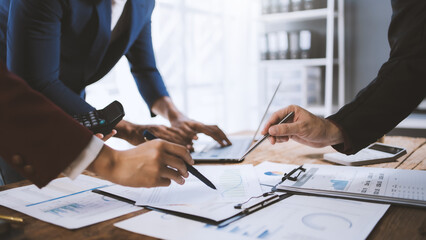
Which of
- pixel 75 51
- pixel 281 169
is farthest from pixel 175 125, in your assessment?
pixel 281 169

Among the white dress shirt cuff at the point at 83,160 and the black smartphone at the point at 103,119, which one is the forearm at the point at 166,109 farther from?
the white dress shirt cuff at the point at 83,160

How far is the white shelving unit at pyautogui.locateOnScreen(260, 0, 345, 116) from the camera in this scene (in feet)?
10.6

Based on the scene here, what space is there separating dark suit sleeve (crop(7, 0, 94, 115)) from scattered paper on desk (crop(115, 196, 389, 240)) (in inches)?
22.7

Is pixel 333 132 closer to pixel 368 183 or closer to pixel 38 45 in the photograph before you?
pixel 368 183

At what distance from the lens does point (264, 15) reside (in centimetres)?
362

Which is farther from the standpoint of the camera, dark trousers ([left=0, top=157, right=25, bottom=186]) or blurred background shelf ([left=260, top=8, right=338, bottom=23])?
blurred background shelf ([left=260, top=8, right=338, bottom=23])

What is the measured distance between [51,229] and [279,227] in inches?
15.0

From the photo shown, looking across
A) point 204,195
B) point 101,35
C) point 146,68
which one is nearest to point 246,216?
point 204,195

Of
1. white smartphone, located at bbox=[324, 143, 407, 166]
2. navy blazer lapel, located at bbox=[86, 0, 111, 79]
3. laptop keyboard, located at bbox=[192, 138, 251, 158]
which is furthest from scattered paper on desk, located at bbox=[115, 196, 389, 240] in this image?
navy blazer lapel, located at bbox=[86, 0, 111, 79]

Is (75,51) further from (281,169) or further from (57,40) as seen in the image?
(281,169)

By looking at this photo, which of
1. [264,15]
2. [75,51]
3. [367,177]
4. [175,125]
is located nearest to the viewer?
[367,177]

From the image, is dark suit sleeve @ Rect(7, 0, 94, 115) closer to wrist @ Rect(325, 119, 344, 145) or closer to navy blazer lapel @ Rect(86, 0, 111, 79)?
navy blazer lapel @ Rect(86, 0, 111, 79)

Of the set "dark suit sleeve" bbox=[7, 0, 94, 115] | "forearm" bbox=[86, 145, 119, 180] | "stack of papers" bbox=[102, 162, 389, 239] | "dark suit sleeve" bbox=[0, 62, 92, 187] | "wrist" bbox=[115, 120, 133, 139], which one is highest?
"dark suit sleeve" bbox=[7, 0, 94, 115]

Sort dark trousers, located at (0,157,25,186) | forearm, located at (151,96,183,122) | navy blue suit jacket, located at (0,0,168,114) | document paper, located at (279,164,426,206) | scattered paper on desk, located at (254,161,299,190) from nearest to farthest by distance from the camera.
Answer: document paper, located at (279,164,426,206), scattered paper on desk, located at (254,161,299,190), navy blue suit jacket, located at (0,0,168,114), dark trousers, located at (0,157,25,186), forearm, located at (151,96,183,122)
